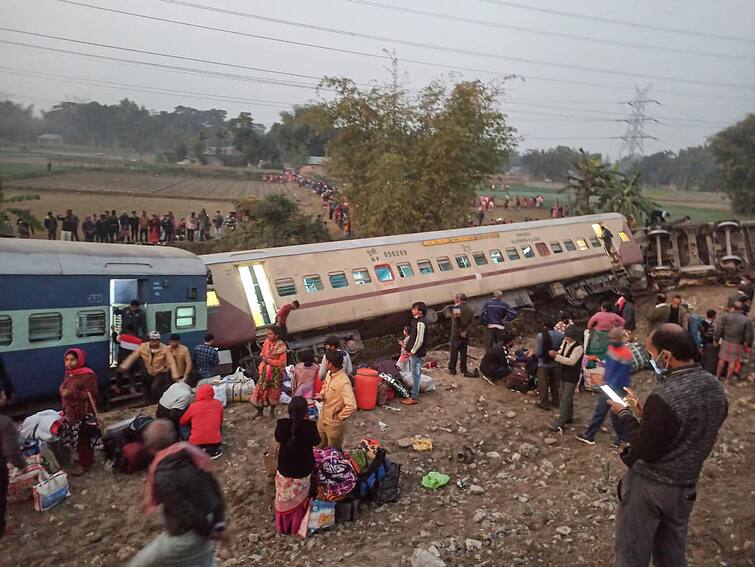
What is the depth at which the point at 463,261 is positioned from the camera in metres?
16.7

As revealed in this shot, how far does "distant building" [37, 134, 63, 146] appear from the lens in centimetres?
5640

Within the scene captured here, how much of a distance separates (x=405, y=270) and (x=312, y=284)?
9.30ft

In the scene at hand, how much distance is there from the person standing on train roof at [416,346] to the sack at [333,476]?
350cm

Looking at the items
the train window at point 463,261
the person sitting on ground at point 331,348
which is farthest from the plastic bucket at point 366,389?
the train window at point 463,261

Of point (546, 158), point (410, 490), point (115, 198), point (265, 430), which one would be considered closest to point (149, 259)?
point (265, 430)

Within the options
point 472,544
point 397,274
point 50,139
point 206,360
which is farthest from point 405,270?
point 50,139

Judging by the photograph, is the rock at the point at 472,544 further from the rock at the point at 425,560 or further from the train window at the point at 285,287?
the train window at the point at 285,287

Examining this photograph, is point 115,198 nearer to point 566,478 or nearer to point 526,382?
point 526,382

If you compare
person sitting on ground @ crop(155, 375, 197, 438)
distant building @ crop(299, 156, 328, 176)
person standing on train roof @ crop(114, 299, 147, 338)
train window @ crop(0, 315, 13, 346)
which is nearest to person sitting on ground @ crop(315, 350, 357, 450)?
person sitting on ground @ crop(155, 375, 197, 438)

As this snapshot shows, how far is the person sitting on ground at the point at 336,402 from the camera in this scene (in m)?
6.59

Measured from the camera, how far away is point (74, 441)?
7.34 meters

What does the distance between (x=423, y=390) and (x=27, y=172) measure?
36740 millimetres

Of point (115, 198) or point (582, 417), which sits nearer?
point (582, 417)

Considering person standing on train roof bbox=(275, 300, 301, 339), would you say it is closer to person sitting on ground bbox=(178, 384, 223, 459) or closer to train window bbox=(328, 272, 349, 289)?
train window bbox=(328, 272, 349, 289)
